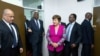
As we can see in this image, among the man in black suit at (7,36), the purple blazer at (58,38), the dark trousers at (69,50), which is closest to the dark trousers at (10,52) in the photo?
the man in black suit at (7,36)

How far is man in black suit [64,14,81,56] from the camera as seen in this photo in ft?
13.1

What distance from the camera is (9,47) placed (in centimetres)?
286

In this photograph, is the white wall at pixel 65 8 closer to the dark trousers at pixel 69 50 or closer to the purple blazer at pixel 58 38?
the dark trousers at pixel 69 50

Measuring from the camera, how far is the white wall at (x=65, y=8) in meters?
5.08

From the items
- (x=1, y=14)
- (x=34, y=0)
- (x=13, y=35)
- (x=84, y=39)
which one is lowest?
(x=84, y=39)

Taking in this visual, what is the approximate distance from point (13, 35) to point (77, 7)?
110 inches

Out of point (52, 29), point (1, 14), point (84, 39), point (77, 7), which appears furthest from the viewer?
point (77, 7)

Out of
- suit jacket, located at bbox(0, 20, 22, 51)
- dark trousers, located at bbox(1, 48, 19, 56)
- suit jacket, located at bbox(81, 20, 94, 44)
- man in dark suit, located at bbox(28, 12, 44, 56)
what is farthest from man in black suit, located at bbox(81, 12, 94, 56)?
suit jacket, located at bbox(0, 20, 22, 51)

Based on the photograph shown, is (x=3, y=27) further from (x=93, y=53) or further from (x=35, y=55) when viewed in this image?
(x=93, y=53)

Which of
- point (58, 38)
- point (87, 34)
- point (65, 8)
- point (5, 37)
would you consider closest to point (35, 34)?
point (58, 38)

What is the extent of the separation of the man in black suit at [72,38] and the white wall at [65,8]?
102 cm

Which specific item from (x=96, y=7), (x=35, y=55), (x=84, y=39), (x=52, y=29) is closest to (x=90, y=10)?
(x=96, y=7)

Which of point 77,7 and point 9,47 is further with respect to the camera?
point 77,7

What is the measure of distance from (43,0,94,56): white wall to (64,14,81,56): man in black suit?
1023 mm
